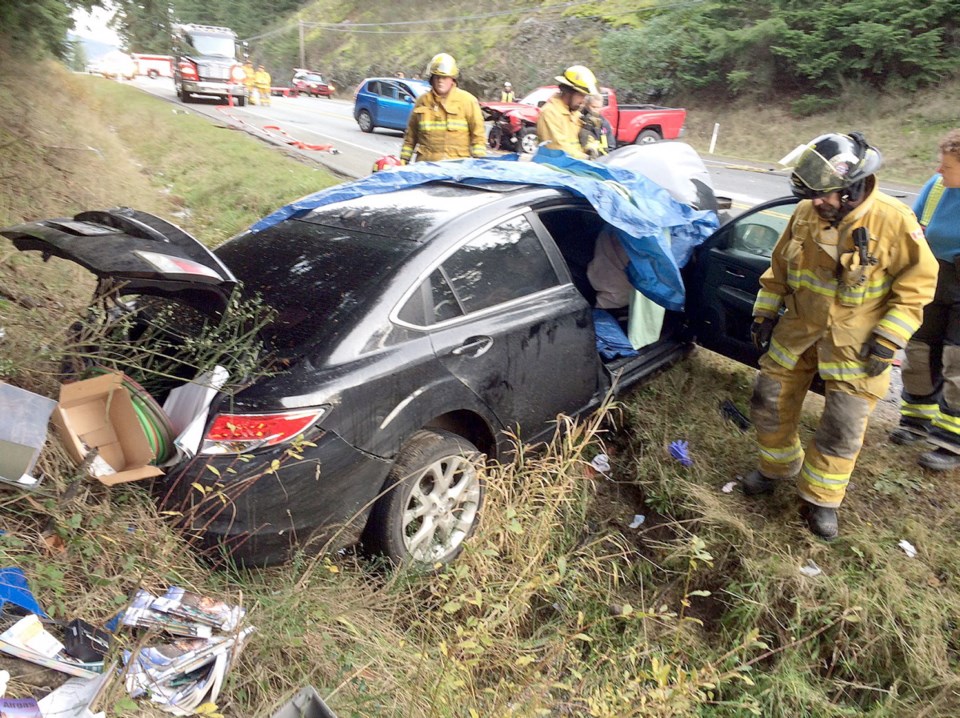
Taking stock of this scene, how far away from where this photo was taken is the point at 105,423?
2.37 metres

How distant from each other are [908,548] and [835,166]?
169 centimetres

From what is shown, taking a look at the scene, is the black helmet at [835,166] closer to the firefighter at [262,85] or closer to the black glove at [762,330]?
the black glove at [762,330]

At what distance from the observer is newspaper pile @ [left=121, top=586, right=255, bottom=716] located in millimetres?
1827

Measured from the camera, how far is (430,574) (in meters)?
2.70

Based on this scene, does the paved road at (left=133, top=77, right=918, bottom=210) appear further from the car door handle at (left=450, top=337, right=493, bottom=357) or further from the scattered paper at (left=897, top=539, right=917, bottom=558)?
the car door handle at (left=450, top=337, right=493, bottom=357)

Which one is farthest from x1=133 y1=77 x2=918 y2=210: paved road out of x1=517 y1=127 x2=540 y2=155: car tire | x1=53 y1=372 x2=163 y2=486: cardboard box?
x1=53 y1=372 x2=163 y2=486: cardboard box

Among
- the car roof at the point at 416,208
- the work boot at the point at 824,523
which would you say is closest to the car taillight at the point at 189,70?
the car roof at the point at 416,208

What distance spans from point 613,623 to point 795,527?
0.99m

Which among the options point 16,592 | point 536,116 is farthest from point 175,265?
point 536,116

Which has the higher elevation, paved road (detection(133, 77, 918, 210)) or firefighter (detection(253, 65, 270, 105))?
firefighter (detection(253, 65, 270, 105))

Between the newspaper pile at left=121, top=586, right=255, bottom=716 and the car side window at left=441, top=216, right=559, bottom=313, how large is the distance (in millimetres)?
1529

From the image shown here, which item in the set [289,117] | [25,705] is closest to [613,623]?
[25,705]

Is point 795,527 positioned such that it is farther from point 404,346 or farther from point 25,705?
point 25,705

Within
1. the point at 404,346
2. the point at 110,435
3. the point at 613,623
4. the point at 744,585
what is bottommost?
the point at 613,623
